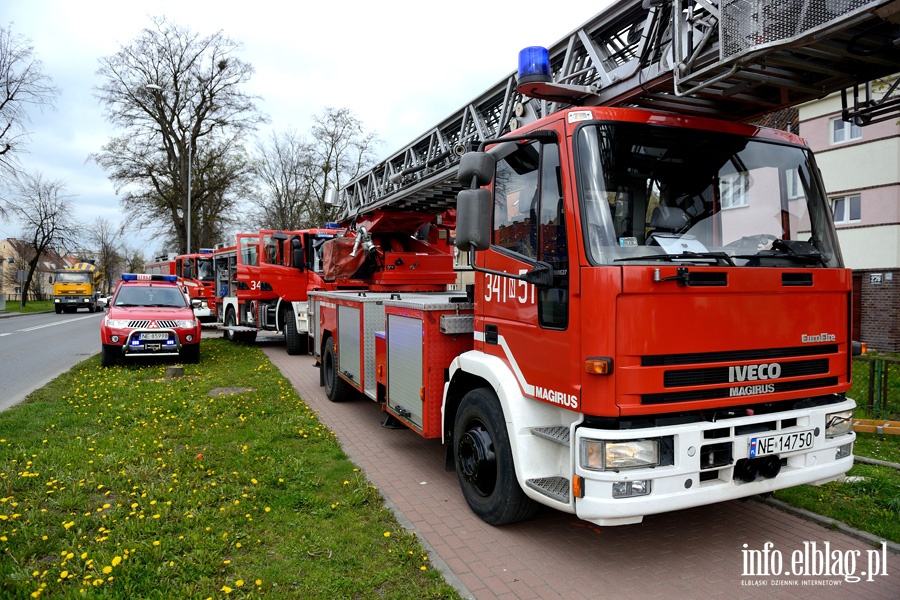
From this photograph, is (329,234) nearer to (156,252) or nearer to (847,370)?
(847,370)

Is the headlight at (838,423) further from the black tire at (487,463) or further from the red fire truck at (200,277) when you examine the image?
the red fire truck at (200,277)

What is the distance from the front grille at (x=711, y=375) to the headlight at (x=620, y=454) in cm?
35

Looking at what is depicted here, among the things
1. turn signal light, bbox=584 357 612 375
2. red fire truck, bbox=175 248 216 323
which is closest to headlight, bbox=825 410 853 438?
turn signal light, bbox=584 357 612 375

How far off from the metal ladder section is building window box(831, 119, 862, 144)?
15359mm

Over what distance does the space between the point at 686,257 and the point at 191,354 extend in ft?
35.9

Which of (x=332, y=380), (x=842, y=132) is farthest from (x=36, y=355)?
(x=842, y=132)

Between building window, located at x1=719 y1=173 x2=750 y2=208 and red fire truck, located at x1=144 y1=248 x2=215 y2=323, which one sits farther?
red fire truck, located at x1=144 y1=248 x2=215 y2=323

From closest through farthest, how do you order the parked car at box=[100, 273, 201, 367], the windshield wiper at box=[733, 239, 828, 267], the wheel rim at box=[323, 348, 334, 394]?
the windshield wiper at box=[733, 239, 828, 267], the wheel rim at box=[323, 348, 334, 394], the parked car at box=[100, 273, 201, 367]

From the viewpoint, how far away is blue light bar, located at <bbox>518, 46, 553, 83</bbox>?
4.09 m

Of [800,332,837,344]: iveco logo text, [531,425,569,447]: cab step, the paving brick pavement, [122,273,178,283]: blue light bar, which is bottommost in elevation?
the paving brick pavement

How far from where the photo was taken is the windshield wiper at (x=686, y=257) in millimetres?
3314

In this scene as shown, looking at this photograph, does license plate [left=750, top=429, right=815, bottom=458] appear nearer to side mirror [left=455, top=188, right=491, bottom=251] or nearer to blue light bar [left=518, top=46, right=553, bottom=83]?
side mirror [left=455, top=188, right=491, bottom=251]

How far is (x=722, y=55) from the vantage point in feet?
10.8

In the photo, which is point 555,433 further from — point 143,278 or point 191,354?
point 143,278
